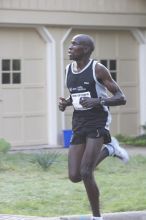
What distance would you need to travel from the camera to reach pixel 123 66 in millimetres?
18953

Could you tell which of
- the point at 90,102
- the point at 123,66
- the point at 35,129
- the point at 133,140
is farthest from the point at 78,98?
the point at 123,66

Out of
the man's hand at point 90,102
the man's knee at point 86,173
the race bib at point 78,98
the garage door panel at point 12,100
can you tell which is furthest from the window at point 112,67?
the man's knee at point 86,173

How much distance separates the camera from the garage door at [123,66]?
1861cm

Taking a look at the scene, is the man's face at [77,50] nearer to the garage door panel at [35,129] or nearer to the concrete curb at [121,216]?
the concrete curb at [121,216]

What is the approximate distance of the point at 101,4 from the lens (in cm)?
1817

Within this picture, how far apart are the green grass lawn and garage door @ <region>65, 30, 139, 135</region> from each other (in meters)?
4.53

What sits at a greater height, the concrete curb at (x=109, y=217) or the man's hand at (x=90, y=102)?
the man's hand at (x=90, y=102)

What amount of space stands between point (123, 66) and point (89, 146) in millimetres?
10505

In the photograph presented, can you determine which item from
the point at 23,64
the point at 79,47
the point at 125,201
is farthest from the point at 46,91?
the point at 79,47

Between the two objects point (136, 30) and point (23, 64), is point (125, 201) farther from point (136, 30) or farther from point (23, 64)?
point (136, 30)

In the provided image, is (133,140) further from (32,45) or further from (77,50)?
(77,50)

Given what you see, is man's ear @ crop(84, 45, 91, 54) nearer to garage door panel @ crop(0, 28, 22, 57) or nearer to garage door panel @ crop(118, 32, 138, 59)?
garage door panel @ crop(0, 28, 22, 57)

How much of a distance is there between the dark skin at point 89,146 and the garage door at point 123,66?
9670 millimetres

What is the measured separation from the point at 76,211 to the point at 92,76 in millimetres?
1833
